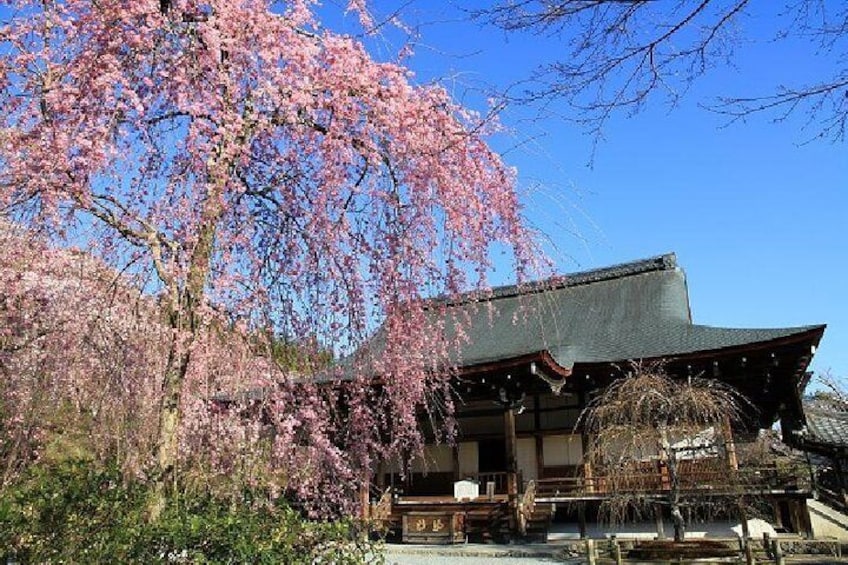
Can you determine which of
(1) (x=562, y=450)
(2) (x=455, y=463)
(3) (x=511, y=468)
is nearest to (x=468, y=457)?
(2) (x=455, y=463)

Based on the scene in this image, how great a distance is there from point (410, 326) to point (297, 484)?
2.22 m

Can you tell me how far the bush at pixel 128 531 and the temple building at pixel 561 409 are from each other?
6301 millimetres

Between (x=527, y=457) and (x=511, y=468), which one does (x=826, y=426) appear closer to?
(x=527, y=457)

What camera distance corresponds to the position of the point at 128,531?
368 centimetres

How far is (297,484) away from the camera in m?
6.28

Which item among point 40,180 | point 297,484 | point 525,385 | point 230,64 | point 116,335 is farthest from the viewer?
point 525,385

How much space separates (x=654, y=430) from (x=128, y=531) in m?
7.80

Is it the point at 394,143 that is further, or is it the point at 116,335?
the point at 116,335

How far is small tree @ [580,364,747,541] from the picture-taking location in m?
9.66

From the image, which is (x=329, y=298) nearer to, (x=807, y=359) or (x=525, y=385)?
(x=525, y=385)

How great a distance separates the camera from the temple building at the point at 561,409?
37.9 feet

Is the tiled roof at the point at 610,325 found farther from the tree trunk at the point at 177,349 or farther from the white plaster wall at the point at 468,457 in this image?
the tree trunk at the point at 177,349

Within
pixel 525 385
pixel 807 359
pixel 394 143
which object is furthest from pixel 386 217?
pixel 807 359

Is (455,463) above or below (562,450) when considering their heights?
below
